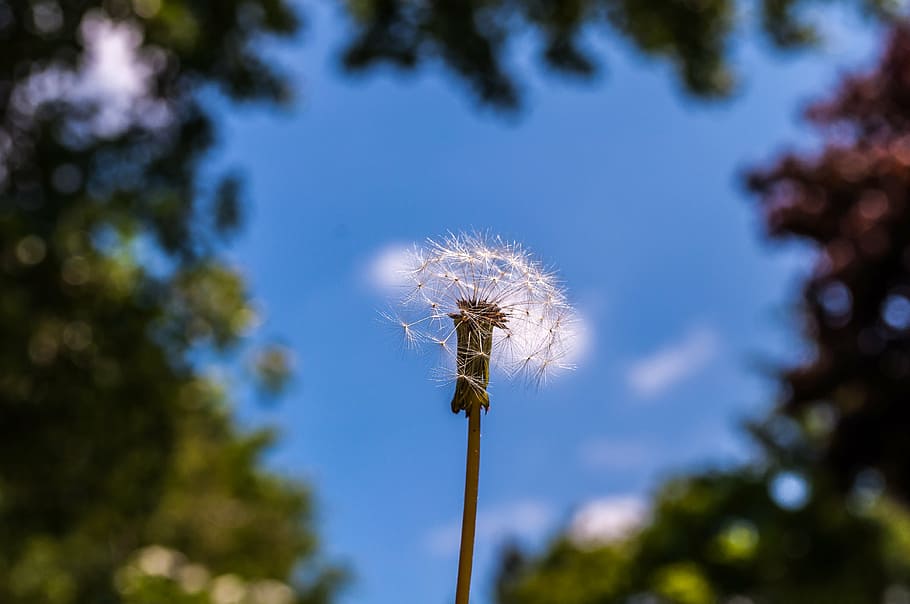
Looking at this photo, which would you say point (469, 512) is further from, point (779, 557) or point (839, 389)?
point (779, 557)

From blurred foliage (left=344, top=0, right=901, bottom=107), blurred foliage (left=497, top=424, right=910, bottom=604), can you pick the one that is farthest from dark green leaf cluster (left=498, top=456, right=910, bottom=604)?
blurred foliage (left=344, top=0, right=901, bottom=107)

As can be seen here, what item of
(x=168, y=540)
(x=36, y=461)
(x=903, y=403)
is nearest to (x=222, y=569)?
(x=168, y=540)

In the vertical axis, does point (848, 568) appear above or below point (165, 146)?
below

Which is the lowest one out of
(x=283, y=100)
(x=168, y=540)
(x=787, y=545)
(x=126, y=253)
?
(x=787, y=545)

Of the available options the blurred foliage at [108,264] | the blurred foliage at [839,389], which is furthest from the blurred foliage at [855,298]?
the blurred foliage at [108,264]

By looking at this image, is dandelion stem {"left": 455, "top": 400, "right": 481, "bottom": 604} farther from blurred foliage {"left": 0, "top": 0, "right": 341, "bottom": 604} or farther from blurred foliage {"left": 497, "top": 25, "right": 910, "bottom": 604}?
blurred foliage {"left": 0, "top": 0, "right": 341, "bottom": 604}

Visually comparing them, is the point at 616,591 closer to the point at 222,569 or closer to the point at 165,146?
the point at 165,146

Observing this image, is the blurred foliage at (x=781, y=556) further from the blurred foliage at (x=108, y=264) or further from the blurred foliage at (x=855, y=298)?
the blurred foliage at (x=108, y=264)
